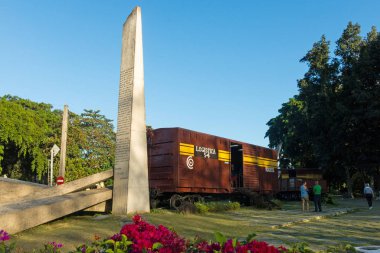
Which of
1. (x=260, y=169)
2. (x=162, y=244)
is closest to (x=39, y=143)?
(x=260, y=169)

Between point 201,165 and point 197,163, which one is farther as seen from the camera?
point 201,165

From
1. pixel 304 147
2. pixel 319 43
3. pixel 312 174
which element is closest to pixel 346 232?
pixel 312 174

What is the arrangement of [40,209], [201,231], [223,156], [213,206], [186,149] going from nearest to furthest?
[40,209] < [201,231] < [213,206] < [186,149] < [223,156]

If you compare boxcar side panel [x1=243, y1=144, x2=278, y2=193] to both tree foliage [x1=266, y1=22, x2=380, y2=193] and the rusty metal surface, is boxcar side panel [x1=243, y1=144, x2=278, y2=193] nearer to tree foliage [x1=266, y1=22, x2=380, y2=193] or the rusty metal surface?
the rusty metal surface

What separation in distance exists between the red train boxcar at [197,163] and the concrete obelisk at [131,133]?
8.68 ft

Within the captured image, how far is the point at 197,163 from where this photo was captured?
1820cm

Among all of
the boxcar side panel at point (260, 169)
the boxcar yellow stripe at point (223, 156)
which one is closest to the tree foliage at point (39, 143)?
the boxcar side panel at point (260, 169)

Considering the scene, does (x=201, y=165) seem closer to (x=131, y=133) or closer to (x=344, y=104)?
(x=131, y=133)

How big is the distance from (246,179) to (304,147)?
96.4 feet

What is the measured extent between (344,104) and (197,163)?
22.8m

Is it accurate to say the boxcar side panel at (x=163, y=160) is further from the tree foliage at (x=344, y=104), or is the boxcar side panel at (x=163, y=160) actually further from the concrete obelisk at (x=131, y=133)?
the tree foliage at (x=344, y=104)

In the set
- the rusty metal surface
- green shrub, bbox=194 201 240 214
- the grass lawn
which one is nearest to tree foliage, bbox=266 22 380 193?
the rusty metal surface

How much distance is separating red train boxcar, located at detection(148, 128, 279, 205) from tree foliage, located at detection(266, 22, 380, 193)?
51.2ft

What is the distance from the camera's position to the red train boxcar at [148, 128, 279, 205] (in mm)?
17062
